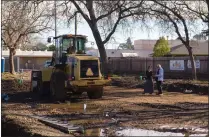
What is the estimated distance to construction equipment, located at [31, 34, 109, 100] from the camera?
19.6 meters

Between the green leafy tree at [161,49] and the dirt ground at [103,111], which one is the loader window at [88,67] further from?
the green leafy tree at [161,49]

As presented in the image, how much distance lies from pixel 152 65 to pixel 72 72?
31091 millimetres

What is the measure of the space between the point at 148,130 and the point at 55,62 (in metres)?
11.0

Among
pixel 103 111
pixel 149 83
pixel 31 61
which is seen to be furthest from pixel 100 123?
pixel 31 61

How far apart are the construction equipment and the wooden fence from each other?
1924 cm

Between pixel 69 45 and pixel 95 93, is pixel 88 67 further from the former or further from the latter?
pixel 69 45

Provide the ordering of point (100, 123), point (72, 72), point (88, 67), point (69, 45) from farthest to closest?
point (69, 45), point (72, 72), point (88, 67), point (100, 123)

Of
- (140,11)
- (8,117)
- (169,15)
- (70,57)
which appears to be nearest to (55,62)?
(70,57)

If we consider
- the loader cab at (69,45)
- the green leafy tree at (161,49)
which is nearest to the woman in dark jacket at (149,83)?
the loader cab at (69,45)

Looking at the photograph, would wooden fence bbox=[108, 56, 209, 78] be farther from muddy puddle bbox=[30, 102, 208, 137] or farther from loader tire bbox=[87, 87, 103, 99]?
muddy puddle bbox=[30, 102, 208, 137]

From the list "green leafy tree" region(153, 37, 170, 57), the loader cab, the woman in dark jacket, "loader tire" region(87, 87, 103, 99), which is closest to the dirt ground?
"loader tire" region(87, 87, 103, 99)

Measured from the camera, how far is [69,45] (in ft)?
70.7

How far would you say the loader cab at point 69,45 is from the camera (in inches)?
842

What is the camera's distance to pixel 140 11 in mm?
29453
